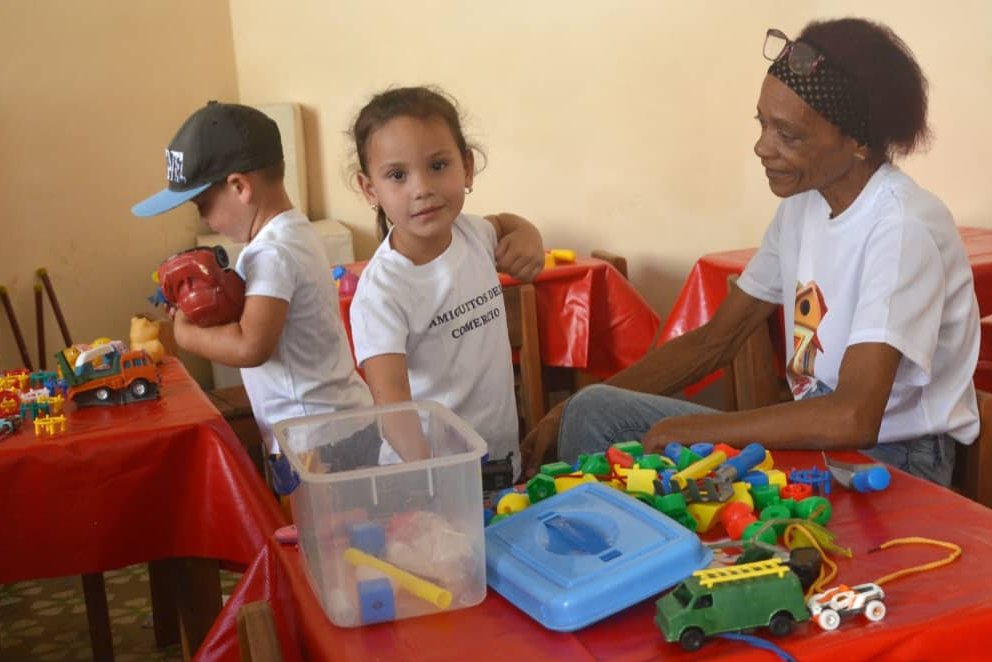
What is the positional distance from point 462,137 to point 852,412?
77 cm

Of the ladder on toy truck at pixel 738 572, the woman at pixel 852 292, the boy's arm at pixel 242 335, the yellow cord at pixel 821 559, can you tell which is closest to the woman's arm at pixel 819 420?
the woman at pixel 852 292

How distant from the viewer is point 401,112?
68.0 inches

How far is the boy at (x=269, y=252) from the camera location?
199cm

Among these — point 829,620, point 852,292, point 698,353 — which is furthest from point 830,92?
point 829,620

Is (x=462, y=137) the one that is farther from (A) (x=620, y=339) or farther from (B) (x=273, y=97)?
(B) (x=273, y=97)

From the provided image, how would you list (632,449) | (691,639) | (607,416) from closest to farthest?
(691,639), (632,449), (607,416)

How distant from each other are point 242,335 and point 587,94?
2096 mm

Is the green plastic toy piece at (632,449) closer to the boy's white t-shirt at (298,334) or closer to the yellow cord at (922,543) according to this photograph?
the yellow cord at (922,543)

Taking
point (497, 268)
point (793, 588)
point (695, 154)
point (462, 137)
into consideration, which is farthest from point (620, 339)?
point (793, 588)

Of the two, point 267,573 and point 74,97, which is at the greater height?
point 74,97

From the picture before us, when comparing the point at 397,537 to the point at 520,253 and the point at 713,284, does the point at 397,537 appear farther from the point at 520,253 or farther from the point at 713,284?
the point at 713,284

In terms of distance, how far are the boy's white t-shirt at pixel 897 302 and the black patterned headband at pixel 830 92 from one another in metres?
0.09

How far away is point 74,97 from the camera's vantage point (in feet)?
12.5

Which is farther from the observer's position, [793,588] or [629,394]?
Answer: [629,394]
